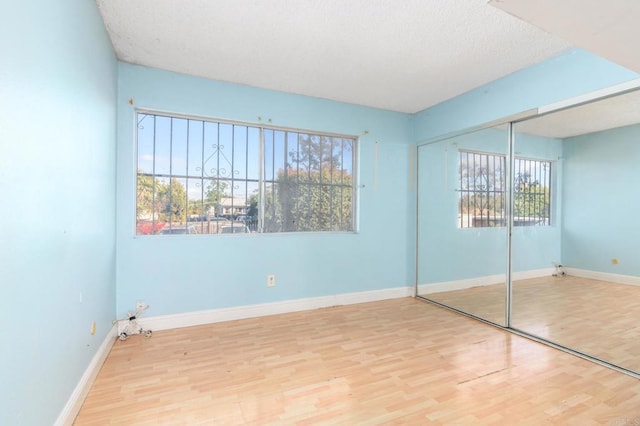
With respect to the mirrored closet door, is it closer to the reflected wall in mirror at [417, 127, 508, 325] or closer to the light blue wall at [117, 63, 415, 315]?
the reflected wall in mirror at [417, 127, 508, 325]

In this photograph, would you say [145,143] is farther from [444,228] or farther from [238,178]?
[444,228]

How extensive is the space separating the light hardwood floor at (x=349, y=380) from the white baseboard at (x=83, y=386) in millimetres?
48

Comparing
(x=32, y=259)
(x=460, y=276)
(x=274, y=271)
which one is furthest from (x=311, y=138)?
(x=32, y=259)

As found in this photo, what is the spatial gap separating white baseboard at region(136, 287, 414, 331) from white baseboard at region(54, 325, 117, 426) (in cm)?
45

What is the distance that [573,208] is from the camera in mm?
3346

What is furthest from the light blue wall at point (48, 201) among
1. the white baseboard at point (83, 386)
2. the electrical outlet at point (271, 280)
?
the electrical outlet at point (271, 280)

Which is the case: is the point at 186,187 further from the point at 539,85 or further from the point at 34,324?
the point at 539,85

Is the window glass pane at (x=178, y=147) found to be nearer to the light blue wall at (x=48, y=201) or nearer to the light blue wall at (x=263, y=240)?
the light blue wall at (x=263, y=240)

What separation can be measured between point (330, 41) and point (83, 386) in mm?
2974

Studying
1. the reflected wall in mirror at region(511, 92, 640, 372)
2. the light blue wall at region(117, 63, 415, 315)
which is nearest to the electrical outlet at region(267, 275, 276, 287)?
the light blue wall at region(117, 63, 415, 315)

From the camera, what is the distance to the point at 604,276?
10.3ft

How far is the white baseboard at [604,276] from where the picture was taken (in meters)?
2.75

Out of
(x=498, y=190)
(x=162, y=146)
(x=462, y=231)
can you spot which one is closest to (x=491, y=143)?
(x=498, y=190)

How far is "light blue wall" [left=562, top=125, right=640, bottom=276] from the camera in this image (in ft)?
8.92
